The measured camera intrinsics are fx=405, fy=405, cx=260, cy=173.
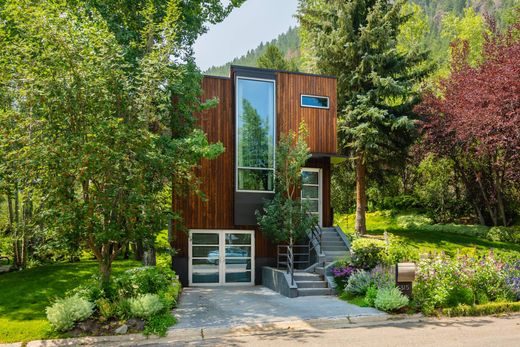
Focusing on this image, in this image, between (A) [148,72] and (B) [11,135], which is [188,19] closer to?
(A) [148,72]

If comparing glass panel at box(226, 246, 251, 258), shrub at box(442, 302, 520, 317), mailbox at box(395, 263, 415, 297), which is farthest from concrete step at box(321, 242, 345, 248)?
shrub at box(442, 302, 520, 317)

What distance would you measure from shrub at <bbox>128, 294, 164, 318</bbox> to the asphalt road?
2.17 feet

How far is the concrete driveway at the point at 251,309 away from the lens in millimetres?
8859

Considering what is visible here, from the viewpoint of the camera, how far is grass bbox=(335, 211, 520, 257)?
16.6 m

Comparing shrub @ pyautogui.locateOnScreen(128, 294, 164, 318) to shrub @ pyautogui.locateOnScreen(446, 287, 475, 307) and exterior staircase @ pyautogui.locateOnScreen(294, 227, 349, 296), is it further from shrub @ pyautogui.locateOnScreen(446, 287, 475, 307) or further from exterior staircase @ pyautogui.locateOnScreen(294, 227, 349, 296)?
shrub @ pyautogui.locateOnScreen(446, 287, 475, 307)

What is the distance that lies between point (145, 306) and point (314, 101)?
10005 mm

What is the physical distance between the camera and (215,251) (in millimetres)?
14203

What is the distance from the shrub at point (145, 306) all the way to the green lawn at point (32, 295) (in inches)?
58.6

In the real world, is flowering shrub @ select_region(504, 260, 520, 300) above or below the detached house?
below

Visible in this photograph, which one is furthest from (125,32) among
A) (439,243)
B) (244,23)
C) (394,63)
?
(439,243)

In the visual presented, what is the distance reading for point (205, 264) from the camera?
554 inches

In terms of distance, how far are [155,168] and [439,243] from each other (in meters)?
13.5

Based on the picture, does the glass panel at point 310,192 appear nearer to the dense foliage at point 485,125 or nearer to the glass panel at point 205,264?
the glass panel at point 205,264

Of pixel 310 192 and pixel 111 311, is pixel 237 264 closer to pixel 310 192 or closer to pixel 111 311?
pixel 310 192
